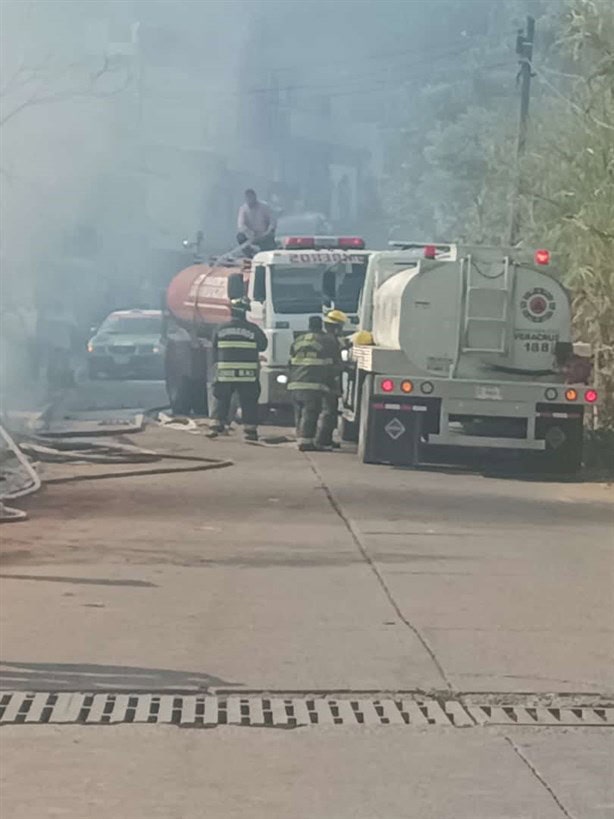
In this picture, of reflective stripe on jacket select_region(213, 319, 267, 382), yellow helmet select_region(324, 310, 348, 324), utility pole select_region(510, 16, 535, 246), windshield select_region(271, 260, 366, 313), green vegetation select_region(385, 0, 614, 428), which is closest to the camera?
green vegetation select_region(385, 0, 614, 428)

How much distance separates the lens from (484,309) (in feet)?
52.3

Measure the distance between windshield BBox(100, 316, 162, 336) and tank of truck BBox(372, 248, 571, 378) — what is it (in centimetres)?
1621

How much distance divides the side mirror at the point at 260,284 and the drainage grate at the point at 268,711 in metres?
13.9

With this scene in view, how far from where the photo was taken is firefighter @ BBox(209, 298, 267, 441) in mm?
18578

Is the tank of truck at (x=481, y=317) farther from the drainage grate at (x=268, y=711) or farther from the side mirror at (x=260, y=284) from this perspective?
the drainage grate at (x=268, y=711)

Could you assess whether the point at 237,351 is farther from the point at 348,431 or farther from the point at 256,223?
the point at 256,223

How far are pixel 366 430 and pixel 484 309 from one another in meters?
1.66

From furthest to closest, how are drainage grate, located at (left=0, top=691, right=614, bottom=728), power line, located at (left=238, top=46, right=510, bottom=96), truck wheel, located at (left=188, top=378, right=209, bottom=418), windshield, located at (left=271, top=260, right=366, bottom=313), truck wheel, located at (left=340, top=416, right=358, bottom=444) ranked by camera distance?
power line, located at (left=238, top=46, right=510, bottom=96), truck wheel, located at (left=188, top=378, right=209, bottom=418), windshield, located at (left=271, top=260, right=366, bottom=313), truck wheel, located at (left=340, top=416, right=358, bottom=444), drainage grate, located at (left=0, top=691, right=614, bottom=728)

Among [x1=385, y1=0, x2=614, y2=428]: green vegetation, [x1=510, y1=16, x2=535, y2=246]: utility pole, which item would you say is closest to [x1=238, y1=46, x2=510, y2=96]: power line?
[x1=385, y1=0, x2=614, y2=428]: green vegetation

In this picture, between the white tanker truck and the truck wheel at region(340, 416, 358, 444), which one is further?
the truck wheel at region(340, 416, 358, 444)

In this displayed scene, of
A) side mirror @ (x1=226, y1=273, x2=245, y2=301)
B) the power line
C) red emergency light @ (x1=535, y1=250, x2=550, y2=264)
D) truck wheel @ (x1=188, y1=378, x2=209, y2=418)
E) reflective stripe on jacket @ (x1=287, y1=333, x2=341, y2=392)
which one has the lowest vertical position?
truck wheel @ (x1=188, y1=378, x2=209, y2=418)

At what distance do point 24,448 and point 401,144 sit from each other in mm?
32083

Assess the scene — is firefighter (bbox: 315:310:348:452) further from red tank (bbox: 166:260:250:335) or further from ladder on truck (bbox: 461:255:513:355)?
red tank (bbox: 166:260:250:335)

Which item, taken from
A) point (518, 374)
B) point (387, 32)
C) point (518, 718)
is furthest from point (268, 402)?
point (387, 32)
